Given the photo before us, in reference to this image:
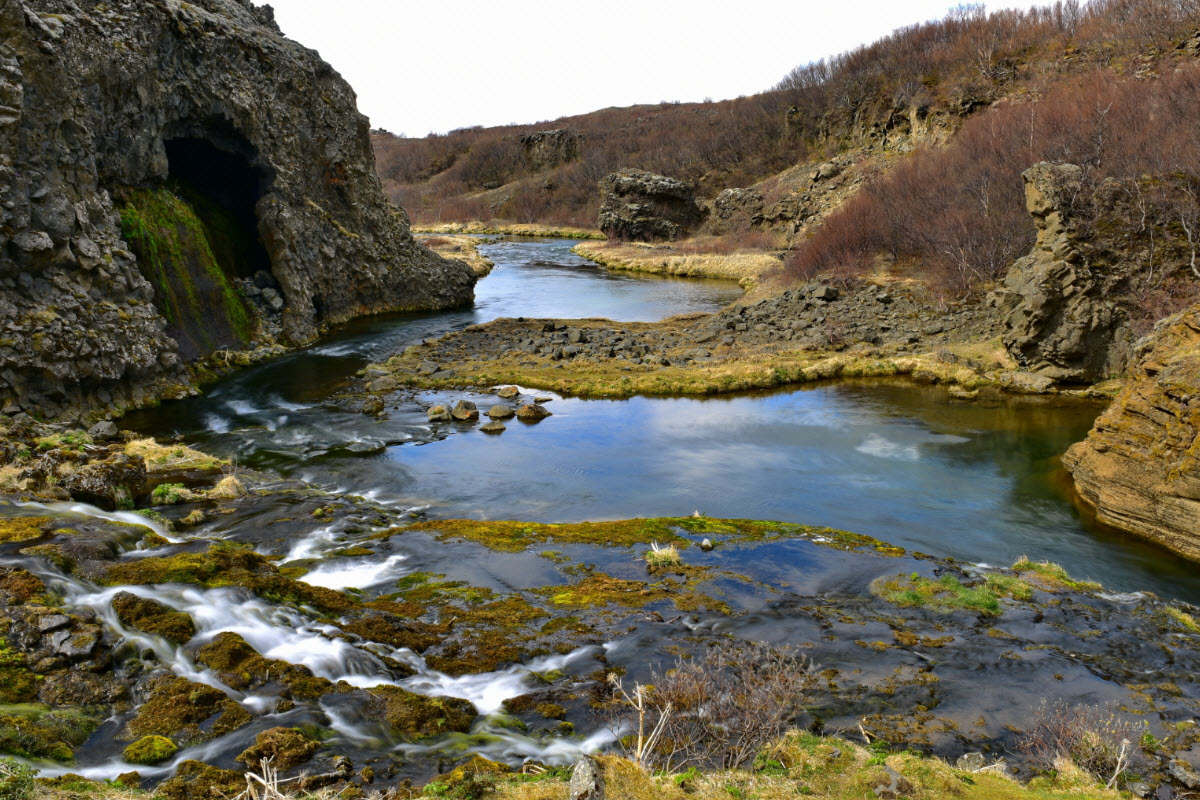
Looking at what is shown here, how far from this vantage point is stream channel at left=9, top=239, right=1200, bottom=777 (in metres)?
8.93

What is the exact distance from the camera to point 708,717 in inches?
288

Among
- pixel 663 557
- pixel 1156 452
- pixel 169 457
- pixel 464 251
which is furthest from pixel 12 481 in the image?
pixel 464 251

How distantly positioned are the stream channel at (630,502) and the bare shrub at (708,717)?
0.73m

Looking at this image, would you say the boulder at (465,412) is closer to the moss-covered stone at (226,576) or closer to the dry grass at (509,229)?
the moss-covered stone at (226,576)

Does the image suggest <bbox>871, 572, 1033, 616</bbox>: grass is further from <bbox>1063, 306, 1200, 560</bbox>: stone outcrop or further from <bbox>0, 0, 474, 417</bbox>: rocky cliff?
<bbox>0, 0, 474, 417</bbox>: rocky cliff

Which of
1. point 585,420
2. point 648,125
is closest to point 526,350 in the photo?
point 585,420

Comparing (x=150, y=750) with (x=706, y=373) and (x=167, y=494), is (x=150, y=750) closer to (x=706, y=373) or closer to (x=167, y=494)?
(x=167, y=494)

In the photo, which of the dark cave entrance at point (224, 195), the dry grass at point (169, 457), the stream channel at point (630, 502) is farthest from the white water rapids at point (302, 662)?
the dark cave entrance at point (224, 195)

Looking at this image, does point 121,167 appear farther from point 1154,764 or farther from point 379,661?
point 1154,764

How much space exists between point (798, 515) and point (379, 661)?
11.2 meters

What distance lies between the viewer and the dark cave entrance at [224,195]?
1325 inches

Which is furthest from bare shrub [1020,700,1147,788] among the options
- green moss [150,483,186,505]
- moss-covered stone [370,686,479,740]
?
green moss [150,483,186,505]

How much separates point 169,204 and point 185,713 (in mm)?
28534

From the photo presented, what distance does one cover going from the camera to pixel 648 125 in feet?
446
